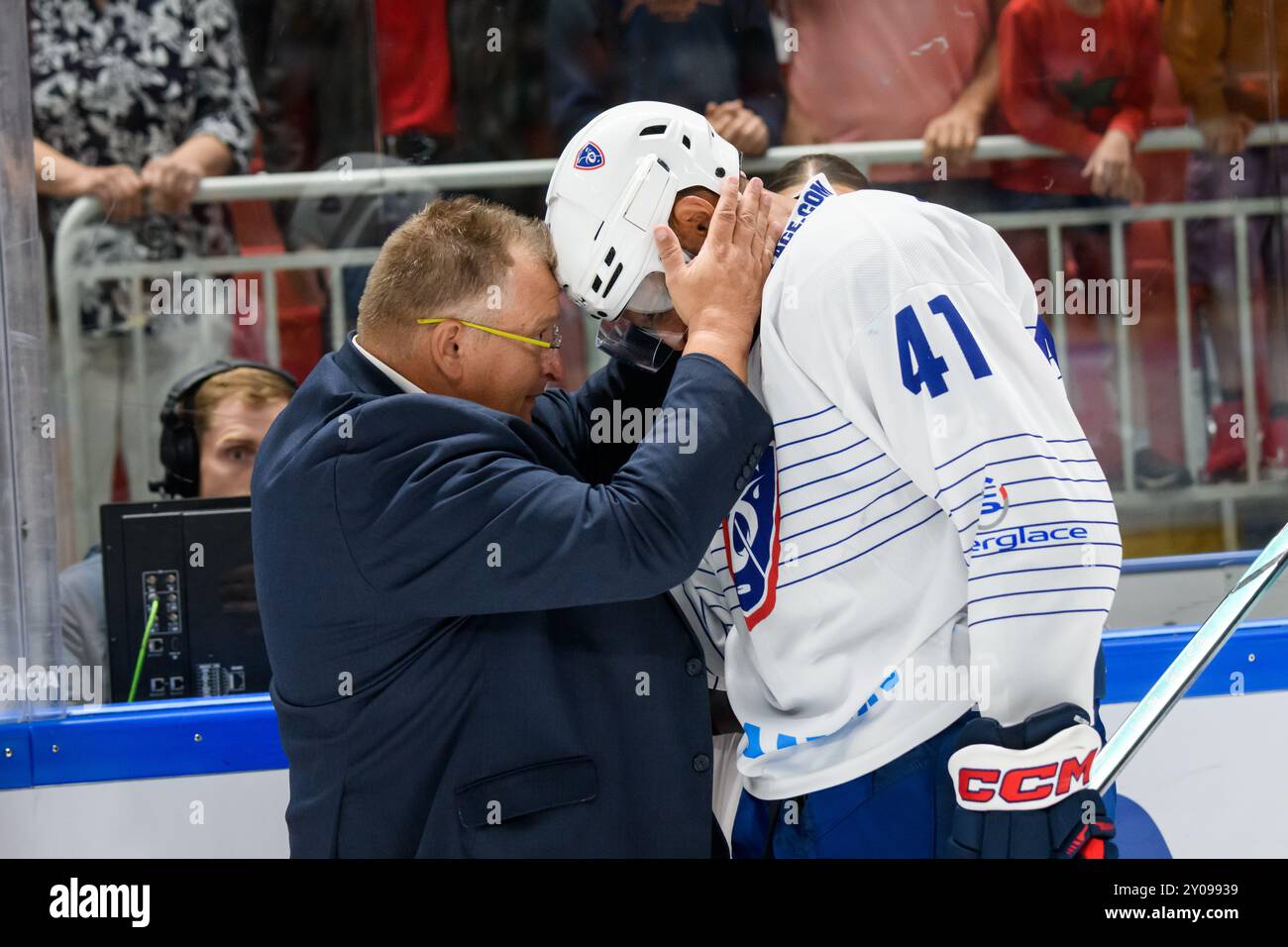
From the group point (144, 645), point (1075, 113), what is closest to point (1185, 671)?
point (144, 645)

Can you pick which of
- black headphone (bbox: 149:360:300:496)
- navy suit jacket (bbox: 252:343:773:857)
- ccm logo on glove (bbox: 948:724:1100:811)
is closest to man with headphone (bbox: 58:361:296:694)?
black headphone (bbox: 149:360:300:496)

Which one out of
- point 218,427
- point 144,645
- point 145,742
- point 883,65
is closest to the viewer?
point 145,742

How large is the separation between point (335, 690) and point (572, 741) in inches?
12.7

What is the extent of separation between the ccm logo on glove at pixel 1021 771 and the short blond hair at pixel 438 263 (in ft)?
2.90

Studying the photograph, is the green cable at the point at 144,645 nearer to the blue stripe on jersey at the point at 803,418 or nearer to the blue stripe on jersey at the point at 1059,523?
the blue stripe on jersey at the point at 803,418

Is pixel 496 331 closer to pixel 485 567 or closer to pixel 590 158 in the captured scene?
pixel 590 158

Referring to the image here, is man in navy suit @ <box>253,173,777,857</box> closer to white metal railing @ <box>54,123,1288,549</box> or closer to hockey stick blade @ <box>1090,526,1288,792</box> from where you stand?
hockey stick blade @ <box>1090,526,1288,792</box>

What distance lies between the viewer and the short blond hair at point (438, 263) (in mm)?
1815

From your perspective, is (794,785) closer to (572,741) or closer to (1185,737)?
(572,741)

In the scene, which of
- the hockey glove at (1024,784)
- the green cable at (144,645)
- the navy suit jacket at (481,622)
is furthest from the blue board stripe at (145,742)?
the hockey glove at (1024,784)

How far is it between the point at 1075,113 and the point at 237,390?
2429mm

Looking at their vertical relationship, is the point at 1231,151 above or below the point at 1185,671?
above

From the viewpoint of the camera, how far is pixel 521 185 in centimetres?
364
